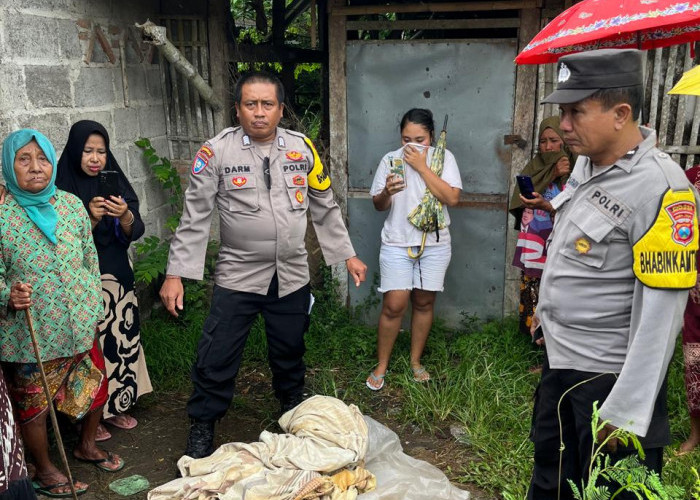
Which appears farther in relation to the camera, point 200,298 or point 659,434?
point 200,298

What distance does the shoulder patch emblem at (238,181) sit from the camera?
144 inches

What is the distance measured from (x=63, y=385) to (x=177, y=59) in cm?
252

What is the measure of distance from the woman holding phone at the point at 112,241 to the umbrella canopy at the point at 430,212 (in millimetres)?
1825

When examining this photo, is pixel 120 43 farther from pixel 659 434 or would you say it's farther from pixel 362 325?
→ pixel 659 434

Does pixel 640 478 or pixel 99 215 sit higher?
pixel 99 215

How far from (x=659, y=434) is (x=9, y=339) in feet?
9.72

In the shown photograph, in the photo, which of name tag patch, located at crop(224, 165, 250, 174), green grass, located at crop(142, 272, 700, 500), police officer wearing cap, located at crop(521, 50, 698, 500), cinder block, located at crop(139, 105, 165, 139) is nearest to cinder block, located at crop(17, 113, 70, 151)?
cinder block, located at crop(139, 105, 165, 139)

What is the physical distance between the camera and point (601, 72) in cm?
224

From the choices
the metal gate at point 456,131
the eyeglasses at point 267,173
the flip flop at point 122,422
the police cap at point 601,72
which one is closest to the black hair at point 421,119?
the metal gate at point 456,131

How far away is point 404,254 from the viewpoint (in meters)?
4.61

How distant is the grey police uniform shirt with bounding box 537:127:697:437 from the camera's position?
7.11 ft

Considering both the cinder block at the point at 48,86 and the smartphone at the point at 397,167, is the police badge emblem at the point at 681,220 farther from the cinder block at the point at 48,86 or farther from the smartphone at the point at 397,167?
the cinder block at the point at 48,86

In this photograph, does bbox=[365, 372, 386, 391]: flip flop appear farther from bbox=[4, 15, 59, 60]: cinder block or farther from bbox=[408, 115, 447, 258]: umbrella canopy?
bbox=[4, 15, 59, 60]: cinder block

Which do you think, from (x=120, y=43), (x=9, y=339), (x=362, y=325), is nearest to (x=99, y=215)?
(x=9, y=339)
